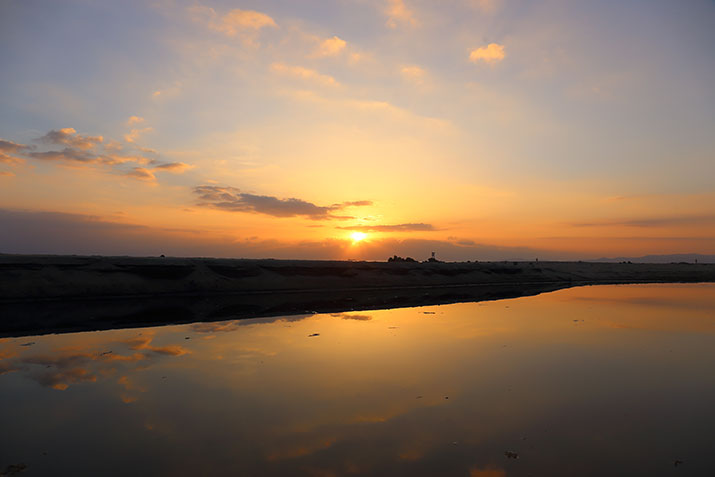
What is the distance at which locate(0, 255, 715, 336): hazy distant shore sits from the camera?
18828 mm

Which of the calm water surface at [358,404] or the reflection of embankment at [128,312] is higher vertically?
the calm water surface at [358,404]

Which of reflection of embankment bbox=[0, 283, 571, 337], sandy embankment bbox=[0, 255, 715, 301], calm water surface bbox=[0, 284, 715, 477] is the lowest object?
reflection of embankment bbox=[0, 283, 571, 337]

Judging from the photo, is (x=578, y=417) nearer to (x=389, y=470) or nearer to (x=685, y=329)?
(x=389, y=470)

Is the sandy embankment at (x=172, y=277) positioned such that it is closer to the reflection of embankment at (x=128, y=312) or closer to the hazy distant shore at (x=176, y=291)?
the hazy distant shore at (x=176, y=291)

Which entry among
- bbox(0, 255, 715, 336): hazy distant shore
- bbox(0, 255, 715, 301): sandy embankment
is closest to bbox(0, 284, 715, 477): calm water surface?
bbox(0, 255, 715, 336): hazy distant shore

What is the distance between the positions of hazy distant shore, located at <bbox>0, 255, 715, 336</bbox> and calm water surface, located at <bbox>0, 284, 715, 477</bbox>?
17.1 ft

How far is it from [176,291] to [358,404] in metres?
26.9

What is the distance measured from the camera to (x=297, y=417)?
6582mm

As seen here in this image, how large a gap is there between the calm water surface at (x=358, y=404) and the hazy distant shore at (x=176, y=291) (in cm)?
522

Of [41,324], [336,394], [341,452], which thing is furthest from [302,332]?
[41,324]

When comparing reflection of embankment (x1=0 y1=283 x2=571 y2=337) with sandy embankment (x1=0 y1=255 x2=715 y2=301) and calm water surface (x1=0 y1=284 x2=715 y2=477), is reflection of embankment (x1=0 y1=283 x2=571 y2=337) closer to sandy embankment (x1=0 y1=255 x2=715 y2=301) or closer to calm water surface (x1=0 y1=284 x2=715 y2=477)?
sandy embankment (x1=0 y1=255 x2=715 y2=301)

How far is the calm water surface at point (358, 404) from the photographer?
5.19m

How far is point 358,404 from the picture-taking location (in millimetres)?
7188

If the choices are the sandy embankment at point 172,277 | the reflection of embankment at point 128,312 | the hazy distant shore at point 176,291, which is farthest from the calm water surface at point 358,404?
the sandy embankment at point 172,277
